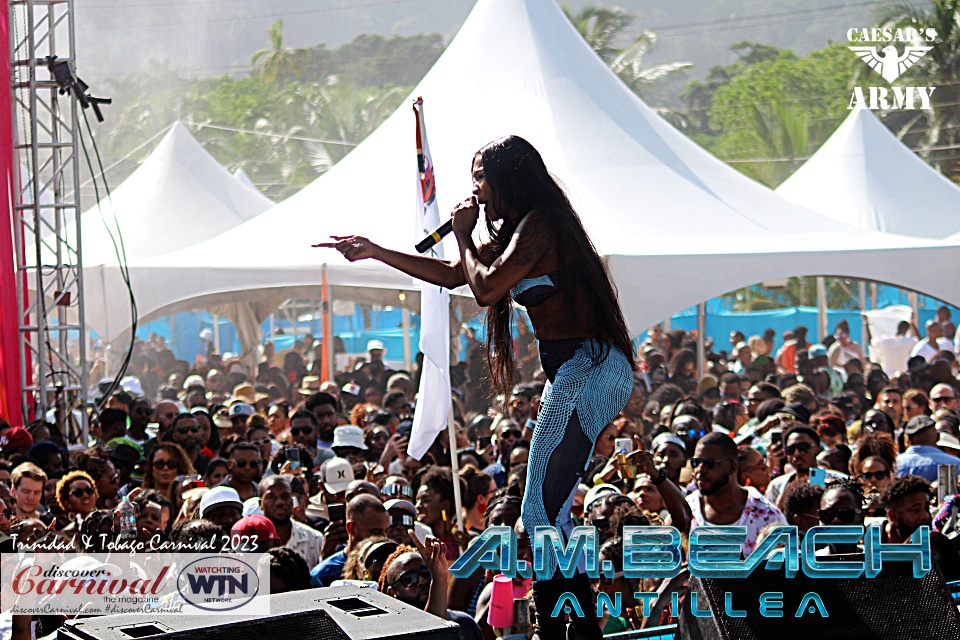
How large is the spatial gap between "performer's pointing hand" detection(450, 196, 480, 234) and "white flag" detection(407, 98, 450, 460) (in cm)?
269

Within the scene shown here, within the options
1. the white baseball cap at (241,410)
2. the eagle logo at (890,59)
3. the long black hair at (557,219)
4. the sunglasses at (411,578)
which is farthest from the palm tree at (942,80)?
the long black hair at (557,219)

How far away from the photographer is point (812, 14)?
302 feet

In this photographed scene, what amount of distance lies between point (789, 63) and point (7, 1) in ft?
127

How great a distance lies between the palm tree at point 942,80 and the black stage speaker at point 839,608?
2992 cm

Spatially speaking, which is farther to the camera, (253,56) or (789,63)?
(253,56)

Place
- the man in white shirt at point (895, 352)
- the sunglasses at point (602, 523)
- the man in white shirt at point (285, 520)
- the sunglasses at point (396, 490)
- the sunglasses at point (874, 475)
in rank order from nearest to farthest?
the sunglasses at point (602, 523)
the man in white shirt at point (285, 520)
the sunglasses at point (396, 490)
the sunglasses at point (874, 475)
the man in white shirt at point (895, 352)

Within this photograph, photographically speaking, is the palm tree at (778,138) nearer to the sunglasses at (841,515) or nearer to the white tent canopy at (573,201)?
the white tent canopy at (573,201)

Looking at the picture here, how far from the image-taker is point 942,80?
34.8m

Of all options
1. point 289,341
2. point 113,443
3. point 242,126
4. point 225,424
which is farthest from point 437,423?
point 242,126

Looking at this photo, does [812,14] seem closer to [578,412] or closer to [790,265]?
[790,265]

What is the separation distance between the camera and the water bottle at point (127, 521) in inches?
204

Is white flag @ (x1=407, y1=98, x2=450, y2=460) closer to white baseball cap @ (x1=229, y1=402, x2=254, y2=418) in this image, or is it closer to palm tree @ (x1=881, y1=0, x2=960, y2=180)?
white baseball cap @ (x1=229, y1=402, x2=254, y2=418)

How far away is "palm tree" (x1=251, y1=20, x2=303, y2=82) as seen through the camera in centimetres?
5581

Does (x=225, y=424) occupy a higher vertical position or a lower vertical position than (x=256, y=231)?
lower
